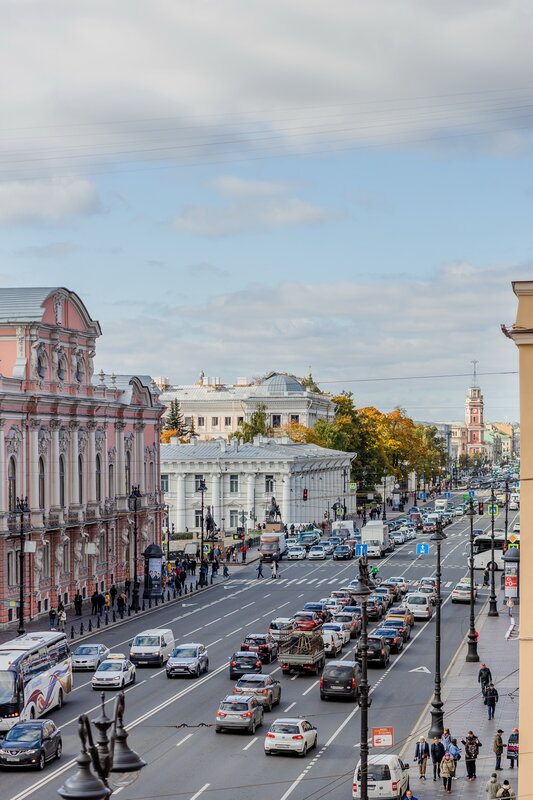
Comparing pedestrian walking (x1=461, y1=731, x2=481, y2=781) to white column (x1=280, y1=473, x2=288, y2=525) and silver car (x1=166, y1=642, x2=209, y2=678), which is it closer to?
silver car (x1=166, y1=642, x2=209, y2=678)

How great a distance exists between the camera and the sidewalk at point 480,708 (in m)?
32.9

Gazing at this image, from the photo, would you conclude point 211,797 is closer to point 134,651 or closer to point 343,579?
point 134,651

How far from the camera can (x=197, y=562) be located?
9506 cm

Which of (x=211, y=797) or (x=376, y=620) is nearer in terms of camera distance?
(x=211, y=797)

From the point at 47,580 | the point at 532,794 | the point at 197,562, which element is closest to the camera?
the point at 532,794

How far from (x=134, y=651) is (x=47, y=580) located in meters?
19.0

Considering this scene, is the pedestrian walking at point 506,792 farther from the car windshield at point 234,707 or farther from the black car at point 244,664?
the black car at point 244,664

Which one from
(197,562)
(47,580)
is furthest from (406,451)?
(47,580)

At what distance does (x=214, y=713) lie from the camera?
41.4 m

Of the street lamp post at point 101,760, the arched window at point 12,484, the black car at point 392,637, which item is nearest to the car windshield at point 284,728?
the black car at point 392,637

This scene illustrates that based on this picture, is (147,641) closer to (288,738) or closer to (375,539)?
(288,738)

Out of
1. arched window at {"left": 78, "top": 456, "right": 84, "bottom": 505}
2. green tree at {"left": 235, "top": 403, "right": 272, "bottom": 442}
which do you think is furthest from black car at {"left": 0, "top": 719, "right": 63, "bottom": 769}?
green tree at {"left": 235, "top": 403, "right": 272, "bottom": 442}

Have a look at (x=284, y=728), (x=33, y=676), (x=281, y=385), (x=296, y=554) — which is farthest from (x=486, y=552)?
(x=281, y=385)

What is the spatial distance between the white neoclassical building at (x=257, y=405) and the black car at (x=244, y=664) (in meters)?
130
